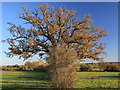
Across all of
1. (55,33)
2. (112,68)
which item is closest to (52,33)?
(55,33)

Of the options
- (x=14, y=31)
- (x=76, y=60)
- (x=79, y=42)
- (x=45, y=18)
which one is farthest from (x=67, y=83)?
(x=14, y=31)

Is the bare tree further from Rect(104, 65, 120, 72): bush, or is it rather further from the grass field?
Rect(104, 65, 120, 72): bush

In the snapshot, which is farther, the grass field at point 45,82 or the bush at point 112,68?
the bush at point 112,68

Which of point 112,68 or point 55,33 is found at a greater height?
point 55,33

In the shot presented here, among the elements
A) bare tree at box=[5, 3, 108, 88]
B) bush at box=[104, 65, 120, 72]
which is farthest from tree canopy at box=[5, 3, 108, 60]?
bush at box=[104, 65, 120, 72]

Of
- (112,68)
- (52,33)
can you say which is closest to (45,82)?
(52,33)

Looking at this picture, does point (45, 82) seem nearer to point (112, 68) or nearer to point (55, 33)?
point (55, 33)

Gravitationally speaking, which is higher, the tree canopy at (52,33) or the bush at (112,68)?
the tree canopy at (52,33)

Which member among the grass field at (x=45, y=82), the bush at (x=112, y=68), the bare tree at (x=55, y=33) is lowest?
the bush at (x=112, y=68)

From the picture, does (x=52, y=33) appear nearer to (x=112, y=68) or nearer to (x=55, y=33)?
(x=55, y=33)

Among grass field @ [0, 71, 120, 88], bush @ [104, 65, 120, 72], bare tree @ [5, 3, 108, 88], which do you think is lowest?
bush @ [104, 65, 120, 72]

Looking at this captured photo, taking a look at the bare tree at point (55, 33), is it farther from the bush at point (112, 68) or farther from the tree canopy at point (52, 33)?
the bush at point (112, 68)

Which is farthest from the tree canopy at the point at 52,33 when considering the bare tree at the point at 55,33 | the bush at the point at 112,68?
the bush at the point at 112,68

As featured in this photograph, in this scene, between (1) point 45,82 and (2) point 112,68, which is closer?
(1) point 45,82
